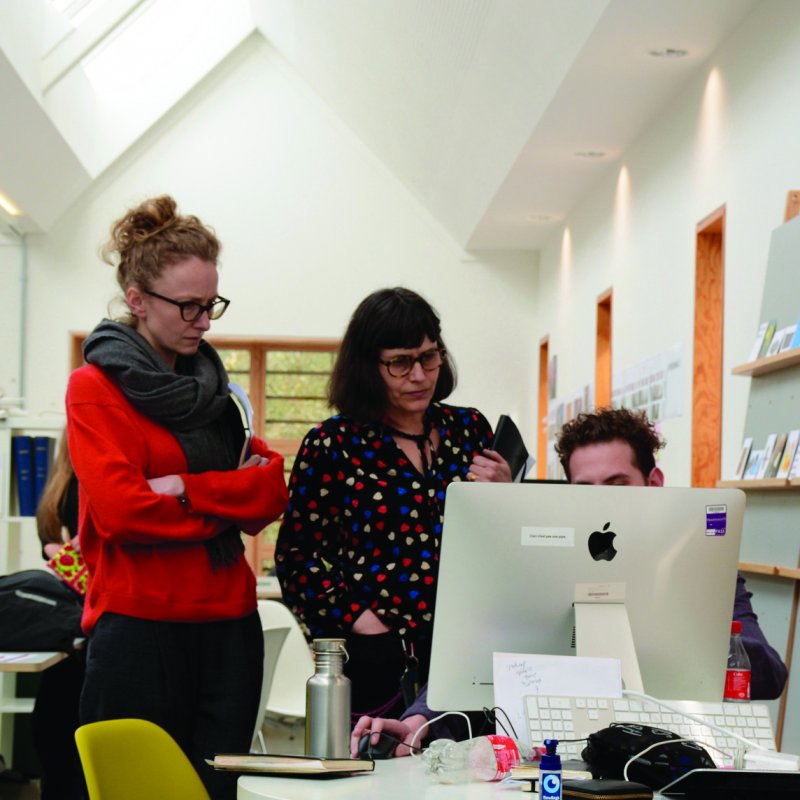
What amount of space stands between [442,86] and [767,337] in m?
4.06

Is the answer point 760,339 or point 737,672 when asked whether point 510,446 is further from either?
point 760,339

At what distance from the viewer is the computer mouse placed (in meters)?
2.00

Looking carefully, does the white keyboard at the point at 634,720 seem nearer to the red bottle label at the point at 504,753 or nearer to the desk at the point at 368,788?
the red bottle label at the point at 504,753

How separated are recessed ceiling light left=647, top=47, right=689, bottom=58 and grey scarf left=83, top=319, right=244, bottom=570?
380 centimetres

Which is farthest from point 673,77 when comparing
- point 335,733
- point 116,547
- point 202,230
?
point 335,733

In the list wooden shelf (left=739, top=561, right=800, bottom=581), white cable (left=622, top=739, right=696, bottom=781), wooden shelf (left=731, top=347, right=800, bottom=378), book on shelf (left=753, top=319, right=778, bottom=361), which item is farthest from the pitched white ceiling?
white cable (left=622, top=739, right=696, bottom=781)

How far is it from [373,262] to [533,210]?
1736 mm

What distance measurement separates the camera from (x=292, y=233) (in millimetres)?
10422

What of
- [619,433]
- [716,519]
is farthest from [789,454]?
[716,519]

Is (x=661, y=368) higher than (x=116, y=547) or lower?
higher

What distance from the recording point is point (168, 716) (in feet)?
8.15

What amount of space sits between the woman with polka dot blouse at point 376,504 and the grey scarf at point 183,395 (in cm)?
17

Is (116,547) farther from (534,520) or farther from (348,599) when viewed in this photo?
(534,520)

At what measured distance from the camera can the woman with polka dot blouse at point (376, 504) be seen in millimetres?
2619
